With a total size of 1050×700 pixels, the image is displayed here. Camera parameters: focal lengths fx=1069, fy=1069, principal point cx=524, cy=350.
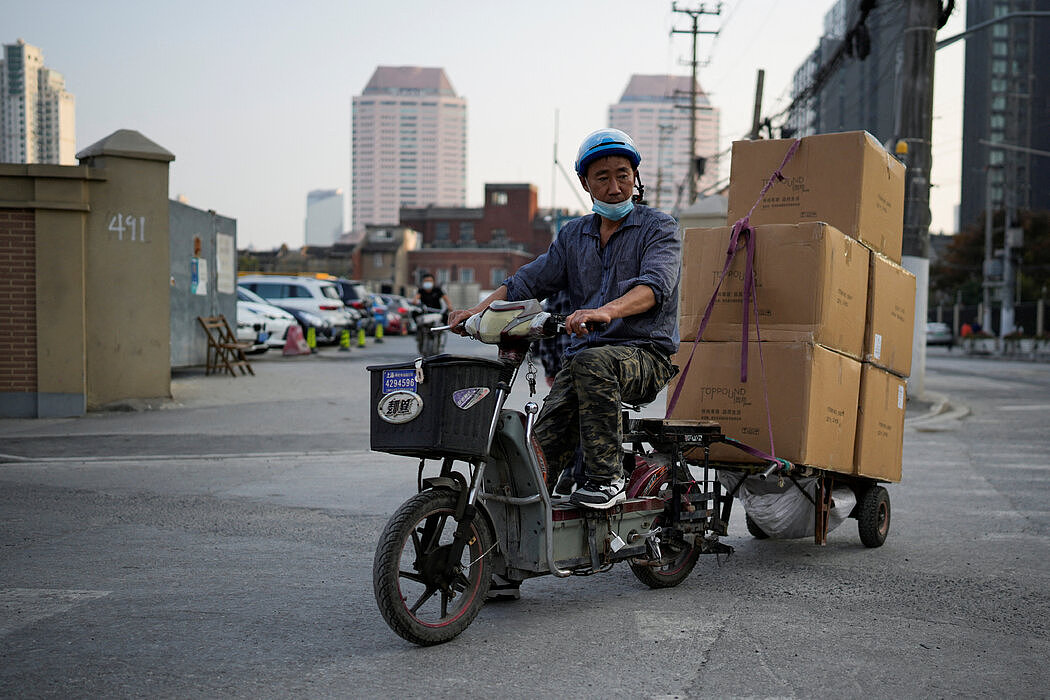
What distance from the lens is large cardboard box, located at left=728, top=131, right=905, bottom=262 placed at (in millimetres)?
5871

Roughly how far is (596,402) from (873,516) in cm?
254

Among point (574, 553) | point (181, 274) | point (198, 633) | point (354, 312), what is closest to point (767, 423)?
point (574, 553)

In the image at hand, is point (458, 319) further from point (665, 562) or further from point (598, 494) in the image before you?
point (665, 562)

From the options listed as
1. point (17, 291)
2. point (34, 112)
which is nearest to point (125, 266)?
point (17, 291)

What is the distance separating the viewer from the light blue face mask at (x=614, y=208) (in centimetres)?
475

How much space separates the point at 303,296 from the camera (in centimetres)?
3008

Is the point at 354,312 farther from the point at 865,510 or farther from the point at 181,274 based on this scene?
the point at 865,510

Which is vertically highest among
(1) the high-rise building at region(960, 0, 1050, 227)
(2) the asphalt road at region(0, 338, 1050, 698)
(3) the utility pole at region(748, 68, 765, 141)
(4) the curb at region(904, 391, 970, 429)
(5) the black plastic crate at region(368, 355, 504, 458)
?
(1) the high-rise building at region(960, 0, 1050, 227)

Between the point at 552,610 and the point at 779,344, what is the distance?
1850 mm

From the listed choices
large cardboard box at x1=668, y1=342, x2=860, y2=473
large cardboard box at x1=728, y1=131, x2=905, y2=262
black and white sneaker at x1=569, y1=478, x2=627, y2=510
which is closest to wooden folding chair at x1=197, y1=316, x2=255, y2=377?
large cardboard box at x1=728, y1=131, x2=905, y2=262

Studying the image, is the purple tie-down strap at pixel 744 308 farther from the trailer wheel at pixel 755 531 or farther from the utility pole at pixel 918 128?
the utility pole at pixel 918 128

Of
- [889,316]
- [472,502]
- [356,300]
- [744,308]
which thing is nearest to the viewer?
[472,502]

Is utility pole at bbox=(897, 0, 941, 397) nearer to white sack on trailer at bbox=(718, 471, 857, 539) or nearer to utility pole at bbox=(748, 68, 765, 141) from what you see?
white sack on trailer at bbox=(718, 471, 857, 539)

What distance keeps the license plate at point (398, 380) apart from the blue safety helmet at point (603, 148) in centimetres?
131
